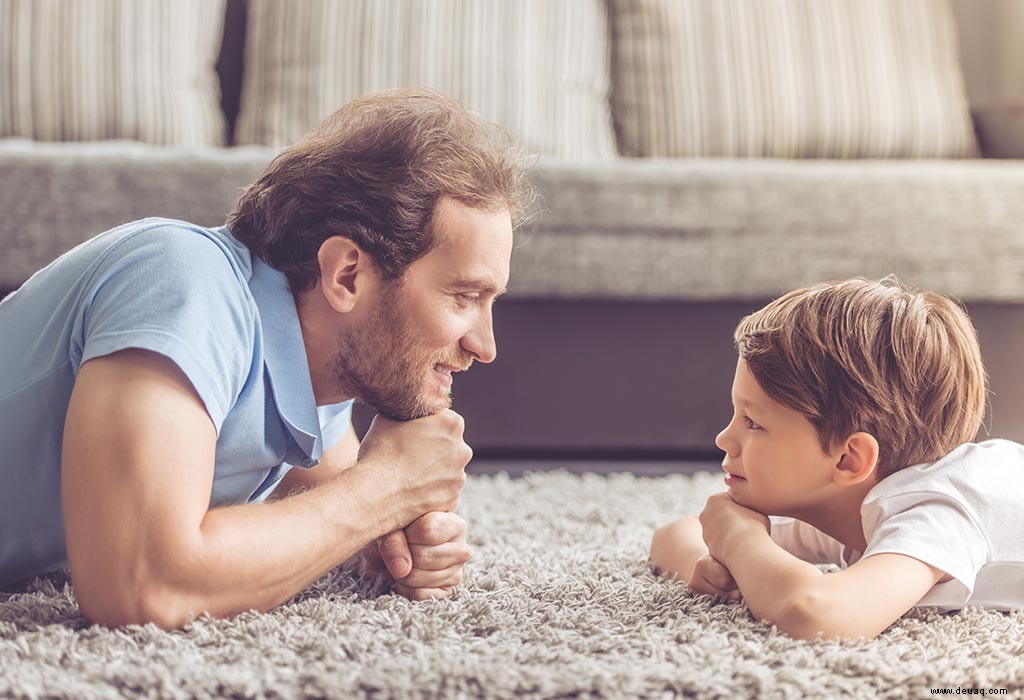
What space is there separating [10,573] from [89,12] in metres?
1.45

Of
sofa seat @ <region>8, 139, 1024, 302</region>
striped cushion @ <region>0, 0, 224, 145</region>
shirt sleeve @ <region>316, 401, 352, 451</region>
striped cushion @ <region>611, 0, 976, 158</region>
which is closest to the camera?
shirt sleeve @ <region>316, 401, 352, 451</region>

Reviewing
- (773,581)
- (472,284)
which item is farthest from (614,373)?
(773,581)

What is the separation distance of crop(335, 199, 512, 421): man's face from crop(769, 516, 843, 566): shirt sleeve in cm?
42

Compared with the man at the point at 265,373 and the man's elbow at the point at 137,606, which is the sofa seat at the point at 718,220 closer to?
the man at the point at 265,373

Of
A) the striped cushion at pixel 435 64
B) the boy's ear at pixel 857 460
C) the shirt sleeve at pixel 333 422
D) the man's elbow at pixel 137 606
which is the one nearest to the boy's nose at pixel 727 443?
the boy's ear at pixel 857 460

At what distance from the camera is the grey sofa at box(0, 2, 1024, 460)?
172 centimetres

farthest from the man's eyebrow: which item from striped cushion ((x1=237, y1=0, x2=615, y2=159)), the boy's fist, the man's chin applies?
striped cushion ((x1=237, y1=0, x2=615, y2=159))

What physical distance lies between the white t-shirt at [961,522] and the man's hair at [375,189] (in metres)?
0.50

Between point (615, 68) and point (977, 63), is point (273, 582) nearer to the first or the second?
point (615, 68)

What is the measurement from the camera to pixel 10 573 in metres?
1.09

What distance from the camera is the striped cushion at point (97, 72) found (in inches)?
83.0

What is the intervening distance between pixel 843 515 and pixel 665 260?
70 cm

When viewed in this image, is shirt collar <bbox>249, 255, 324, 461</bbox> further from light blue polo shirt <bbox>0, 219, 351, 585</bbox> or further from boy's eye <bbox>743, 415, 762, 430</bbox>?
boy's eye <bbox>743, 415, 762, 430</bbox>

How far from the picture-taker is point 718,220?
5.74 ft
